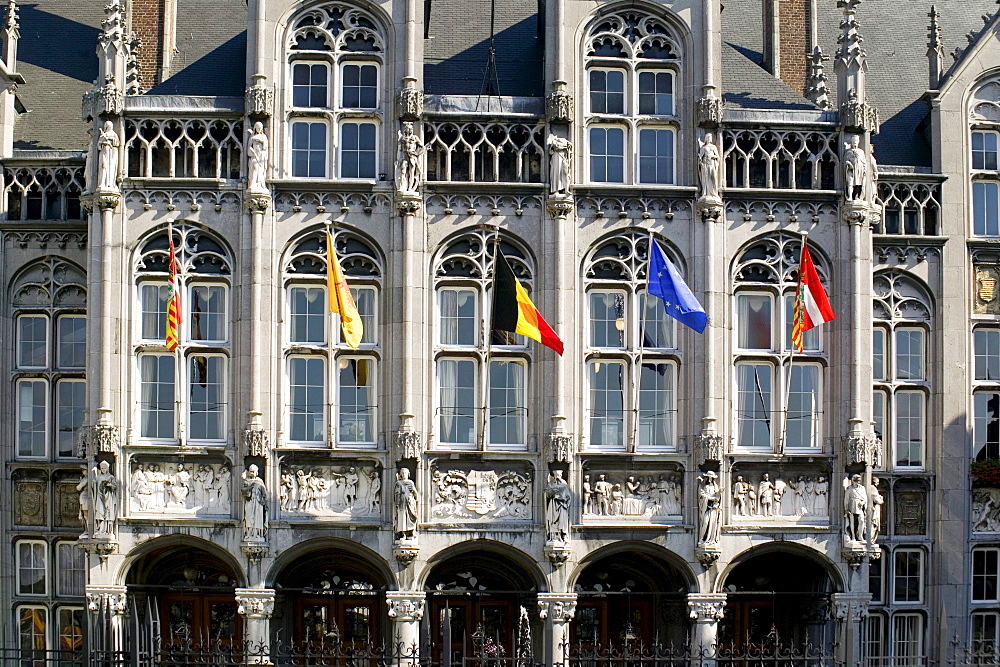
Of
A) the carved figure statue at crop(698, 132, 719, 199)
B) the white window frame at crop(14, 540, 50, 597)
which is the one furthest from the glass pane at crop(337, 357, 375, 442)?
the carved figure statue at crop(698, 132, 719, 199)

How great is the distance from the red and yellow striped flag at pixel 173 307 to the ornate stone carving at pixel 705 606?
40.3 ft

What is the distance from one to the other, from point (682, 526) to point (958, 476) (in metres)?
7.61

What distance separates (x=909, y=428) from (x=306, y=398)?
14.3 m

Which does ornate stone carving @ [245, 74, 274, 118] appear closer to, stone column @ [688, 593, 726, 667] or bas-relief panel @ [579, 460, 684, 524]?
bas-relief panel @ [579, 460, 684, 524]

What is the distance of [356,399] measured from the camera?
122 ft

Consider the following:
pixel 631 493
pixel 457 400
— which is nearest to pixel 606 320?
pixel 457 400

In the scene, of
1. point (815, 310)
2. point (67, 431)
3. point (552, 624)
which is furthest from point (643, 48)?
point (67, 431)

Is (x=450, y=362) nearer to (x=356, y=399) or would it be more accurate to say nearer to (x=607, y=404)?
(x=356, y=399)

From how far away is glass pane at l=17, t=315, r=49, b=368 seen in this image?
39.8 m

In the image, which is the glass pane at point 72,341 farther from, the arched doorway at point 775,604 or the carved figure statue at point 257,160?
the arched doorway at point 775,604

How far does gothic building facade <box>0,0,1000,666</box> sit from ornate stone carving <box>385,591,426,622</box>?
0.34ft

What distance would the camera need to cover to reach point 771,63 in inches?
1697

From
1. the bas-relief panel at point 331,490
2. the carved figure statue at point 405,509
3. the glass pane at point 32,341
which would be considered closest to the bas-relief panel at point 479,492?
the carved figure statue at point 405,509

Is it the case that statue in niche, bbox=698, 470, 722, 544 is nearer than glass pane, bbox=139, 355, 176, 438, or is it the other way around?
statue in niche, bbox=698, 470, 722, 544
